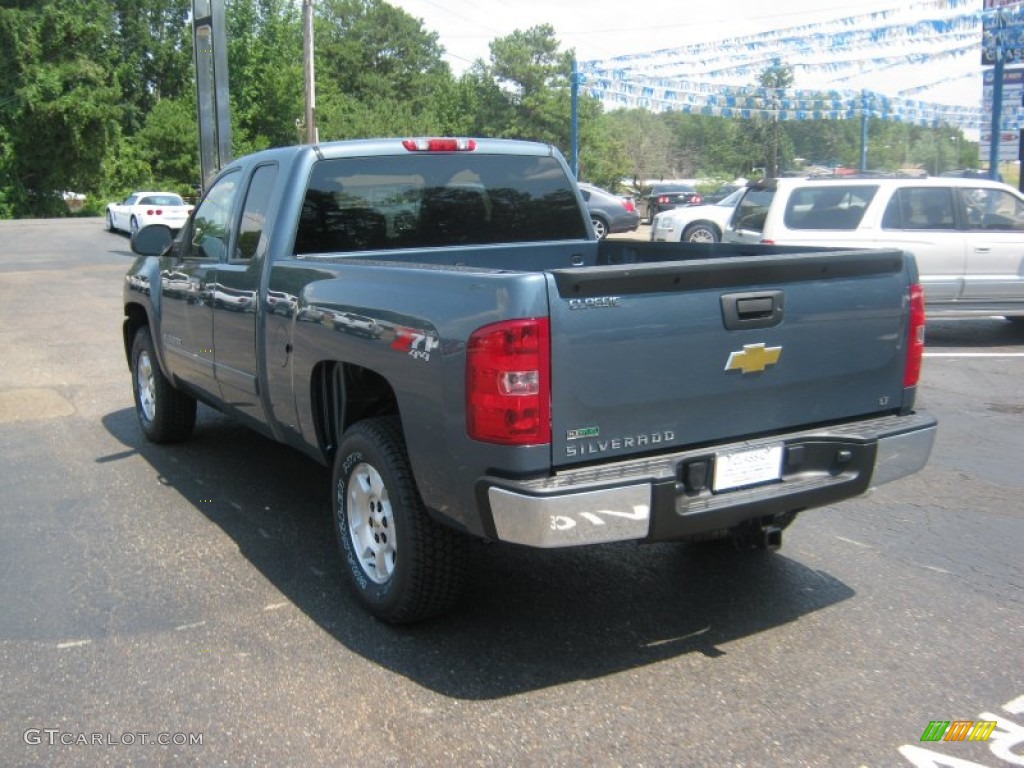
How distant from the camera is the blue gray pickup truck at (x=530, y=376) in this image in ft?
10.9

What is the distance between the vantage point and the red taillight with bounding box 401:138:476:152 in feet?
17.1

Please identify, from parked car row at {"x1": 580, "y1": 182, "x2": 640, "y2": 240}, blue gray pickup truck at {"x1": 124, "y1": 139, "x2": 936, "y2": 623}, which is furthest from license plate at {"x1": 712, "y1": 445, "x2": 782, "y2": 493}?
parked car row at {"x1": 580, "y1": 182, "x2": 640, "y2": 240}

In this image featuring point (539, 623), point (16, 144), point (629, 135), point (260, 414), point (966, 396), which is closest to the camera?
point (539, 623)

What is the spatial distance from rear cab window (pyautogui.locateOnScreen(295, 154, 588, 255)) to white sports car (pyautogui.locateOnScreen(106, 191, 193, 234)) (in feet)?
73.5

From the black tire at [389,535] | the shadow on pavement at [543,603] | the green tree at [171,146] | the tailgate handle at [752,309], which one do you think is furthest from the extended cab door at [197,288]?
the green tree at [171,146]

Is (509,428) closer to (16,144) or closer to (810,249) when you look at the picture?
(810,249)

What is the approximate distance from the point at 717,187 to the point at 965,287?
44.8m

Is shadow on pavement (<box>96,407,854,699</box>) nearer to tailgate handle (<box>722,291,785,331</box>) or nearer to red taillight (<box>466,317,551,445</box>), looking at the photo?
red taillight (<box>466,317,551,445</box>)

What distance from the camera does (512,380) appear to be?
328 centimetres

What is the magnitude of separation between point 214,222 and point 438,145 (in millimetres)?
1455

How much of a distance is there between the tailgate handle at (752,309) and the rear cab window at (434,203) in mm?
2077

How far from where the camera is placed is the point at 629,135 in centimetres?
8956

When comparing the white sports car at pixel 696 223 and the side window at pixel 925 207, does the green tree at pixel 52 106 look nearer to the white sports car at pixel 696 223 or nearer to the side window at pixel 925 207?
the white sports car at pixel 696 223

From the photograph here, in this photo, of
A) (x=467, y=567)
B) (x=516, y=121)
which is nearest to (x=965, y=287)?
(x=467, y=567)
